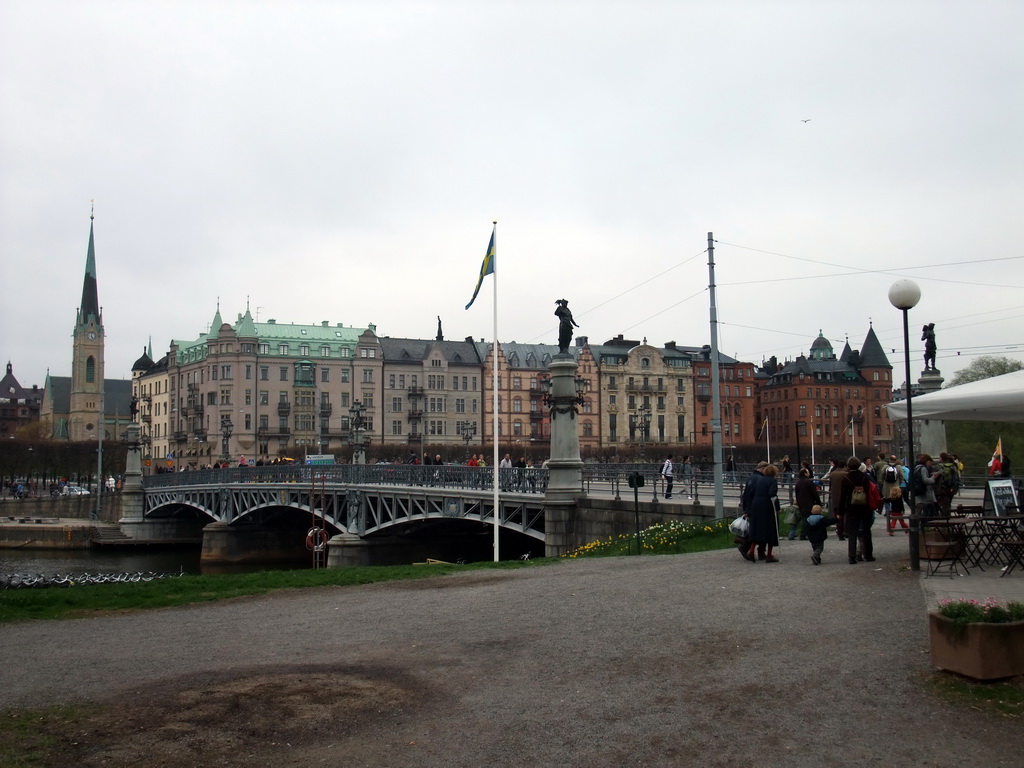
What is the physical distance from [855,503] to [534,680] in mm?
7767

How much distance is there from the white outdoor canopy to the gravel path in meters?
2.31

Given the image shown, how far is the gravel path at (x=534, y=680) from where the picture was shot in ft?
23.2

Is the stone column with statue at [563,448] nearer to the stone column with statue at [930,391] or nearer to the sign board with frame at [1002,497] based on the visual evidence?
the stone column with statue at [930,391]

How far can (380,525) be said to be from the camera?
131ft

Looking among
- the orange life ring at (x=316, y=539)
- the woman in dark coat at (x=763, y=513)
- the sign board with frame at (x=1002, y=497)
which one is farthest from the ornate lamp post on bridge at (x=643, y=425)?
the sign board with frame at (x=1002, y=497)

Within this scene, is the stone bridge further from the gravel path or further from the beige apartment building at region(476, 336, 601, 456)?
the beige apartment building at region(476, 336, 601, 456)

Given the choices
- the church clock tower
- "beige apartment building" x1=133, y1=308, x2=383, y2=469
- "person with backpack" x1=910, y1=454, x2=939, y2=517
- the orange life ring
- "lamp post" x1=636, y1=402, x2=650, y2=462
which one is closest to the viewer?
"person with backpack" x1=910, y1=454, x2=939, y2=517

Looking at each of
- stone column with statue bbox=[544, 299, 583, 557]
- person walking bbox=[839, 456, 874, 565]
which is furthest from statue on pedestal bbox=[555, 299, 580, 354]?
person walking bbox=[839, 456, 874, 565]

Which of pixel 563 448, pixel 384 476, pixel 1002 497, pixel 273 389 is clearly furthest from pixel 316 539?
pixel 273 389

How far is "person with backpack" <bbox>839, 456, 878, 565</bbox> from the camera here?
48.8 feet

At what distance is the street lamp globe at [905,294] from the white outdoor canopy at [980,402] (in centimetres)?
167

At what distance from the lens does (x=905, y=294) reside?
507 inches

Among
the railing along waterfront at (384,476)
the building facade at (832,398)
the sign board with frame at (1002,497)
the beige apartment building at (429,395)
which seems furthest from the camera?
the building facade at (832,398)

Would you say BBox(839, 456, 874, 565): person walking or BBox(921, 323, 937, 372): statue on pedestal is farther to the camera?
BBox(921, 323, 937, 372): statue on pedestal
